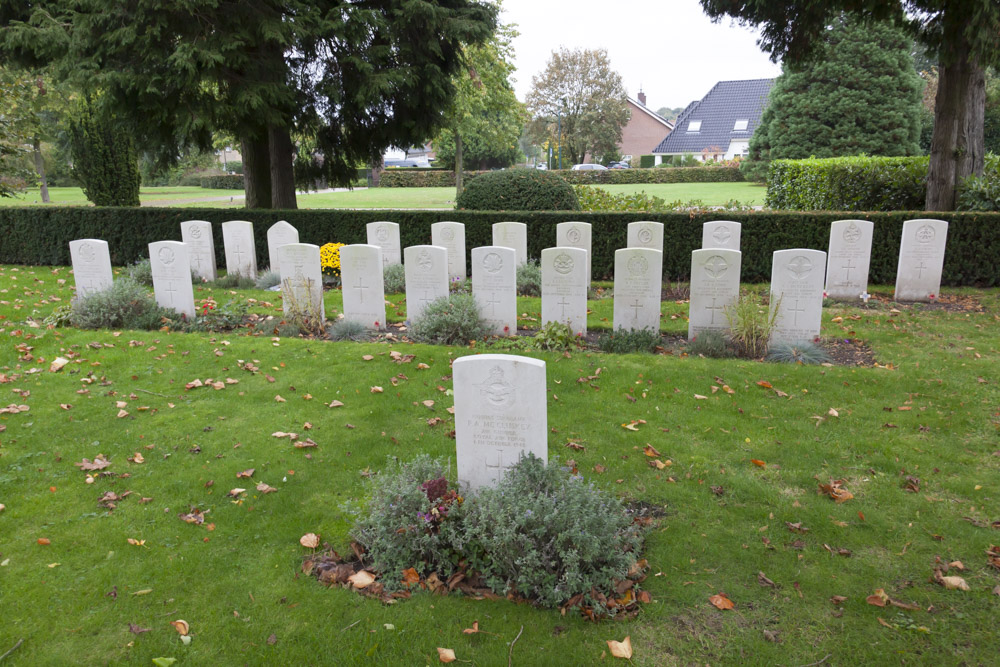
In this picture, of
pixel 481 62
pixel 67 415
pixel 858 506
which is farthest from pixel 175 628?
pixel 481 62

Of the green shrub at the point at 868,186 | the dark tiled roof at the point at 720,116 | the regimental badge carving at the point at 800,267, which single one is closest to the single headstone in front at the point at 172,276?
the regimental badge carving at the point at 800,267

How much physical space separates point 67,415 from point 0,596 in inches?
103

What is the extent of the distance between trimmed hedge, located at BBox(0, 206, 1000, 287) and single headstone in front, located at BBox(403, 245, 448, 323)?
4.38 metres

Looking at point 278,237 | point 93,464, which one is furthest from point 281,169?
point 93,464

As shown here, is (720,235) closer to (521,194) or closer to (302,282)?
(521,194)

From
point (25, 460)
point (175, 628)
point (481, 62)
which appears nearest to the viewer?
point (175, 628)

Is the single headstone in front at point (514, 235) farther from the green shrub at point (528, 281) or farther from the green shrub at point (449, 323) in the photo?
the green shrub at point (449, 323)

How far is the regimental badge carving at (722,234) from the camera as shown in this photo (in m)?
11.1

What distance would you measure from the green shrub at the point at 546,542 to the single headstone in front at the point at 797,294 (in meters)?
4.77

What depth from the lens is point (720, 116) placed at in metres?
56.7

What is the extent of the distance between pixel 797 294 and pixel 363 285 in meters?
5.48

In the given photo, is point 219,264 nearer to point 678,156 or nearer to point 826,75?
point 826,75

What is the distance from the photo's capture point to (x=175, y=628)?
3408 mm

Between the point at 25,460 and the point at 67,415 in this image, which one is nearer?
the point at 25,460
